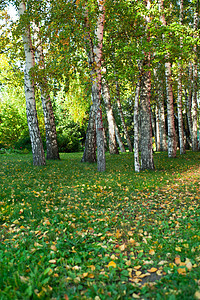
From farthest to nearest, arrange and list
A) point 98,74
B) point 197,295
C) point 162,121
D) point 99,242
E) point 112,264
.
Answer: point 162,121
point 98,74
point 99,242
point 112,264
point 197,295

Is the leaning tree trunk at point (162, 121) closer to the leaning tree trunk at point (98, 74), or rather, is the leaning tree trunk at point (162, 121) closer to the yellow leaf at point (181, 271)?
the leaning tree trunk at point (98, 74)

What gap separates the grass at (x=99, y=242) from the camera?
9.04 ft

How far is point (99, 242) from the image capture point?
407 centimetres

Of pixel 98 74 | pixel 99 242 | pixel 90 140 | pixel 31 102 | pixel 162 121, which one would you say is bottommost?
pixel 99 242

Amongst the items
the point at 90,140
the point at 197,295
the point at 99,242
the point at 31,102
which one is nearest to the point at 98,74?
the point at 31,102

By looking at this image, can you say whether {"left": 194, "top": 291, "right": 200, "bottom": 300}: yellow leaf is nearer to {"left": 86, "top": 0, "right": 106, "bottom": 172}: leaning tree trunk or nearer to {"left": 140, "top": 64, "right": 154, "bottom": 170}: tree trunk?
{"left": 86, "top": 0, "right": 106, "bottom": 172}: leaning tree trunk

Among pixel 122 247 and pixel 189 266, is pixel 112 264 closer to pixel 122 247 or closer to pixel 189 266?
pixel 122 247

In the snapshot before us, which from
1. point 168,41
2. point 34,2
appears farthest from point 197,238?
point 34,2

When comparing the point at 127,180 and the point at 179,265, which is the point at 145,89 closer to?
the point at 127,180

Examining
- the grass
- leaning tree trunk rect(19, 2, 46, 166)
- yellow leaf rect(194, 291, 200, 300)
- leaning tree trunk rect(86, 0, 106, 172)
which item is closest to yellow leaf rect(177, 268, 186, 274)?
Answer: the grass

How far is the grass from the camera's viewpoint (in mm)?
2756

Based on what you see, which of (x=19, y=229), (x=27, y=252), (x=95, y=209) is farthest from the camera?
(x=95, y=209)

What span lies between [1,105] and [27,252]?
94.5 ft

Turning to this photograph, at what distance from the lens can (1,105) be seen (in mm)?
29219
